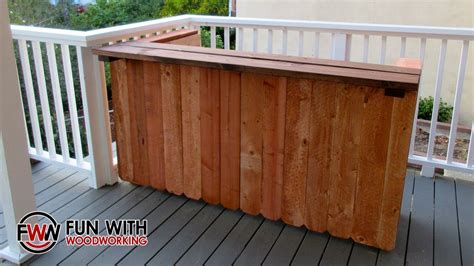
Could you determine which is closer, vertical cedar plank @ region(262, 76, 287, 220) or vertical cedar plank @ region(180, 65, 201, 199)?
vertical cedar plank @ region(262, 76, 287, 220)

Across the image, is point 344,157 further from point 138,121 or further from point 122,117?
point 122,117

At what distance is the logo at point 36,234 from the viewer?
2.28 metres

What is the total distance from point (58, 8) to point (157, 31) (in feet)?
11.4

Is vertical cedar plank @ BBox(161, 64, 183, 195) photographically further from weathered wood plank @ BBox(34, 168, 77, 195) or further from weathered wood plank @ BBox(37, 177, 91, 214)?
weathered wood plank @ BBox(34, 168, 77, 195)

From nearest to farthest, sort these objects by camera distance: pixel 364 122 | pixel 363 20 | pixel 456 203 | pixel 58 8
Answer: pixel 364 122 < pixel 456 203 < pixel 58 8 < pixel 363 20

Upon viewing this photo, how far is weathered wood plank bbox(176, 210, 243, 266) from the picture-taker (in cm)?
234

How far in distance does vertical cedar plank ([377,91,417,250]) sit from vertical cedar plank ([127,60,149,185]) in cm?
154

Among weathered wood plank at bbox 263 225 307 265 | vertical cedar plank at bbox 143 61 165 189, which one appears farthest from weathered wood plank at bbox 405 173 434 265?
vertical cedar plank at bbox 143 61 165 189

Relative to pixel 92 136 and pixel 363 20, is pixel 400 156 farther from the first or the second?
pixel 363 20

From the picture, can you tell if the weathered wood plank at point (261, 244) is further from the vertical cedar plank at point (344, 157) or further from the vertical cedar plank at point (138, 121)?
the vertical cedar plank at point (138, 121)

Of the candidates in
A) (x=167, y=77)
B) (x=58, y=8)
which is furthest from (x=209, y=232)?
(x=58, y=8)

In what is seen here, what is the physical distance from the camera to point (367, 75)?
2.14 metres

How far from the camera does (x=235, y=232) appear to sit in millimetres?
2584

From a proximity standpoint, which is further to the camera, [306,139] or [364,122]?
[306,139]
